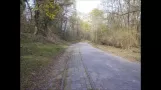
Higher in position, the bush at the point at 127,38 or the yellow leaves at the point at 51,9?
the yellow leaves at the point at 51,9

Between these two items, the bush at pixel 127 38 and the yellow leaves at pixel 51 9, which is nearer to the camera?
the yellow leaves at pixel 51 9

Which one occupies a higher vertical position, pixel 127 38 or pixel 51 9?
pixel 51 9

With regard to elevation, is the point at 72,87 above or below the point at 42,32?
below

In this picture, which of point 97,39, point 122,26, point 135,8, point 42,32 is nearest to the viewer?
point 135,8

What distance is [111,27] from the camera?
29.9 m

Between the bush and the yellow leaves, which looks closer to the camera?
the yellow leaves

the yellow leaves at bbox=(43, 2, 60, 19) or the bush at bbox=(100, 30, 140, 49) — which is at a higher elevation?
the yellow leaves at bbox=(43, 2, 60, 19)

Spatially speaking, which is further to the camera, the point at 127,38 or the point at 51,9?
the point at 127,38
